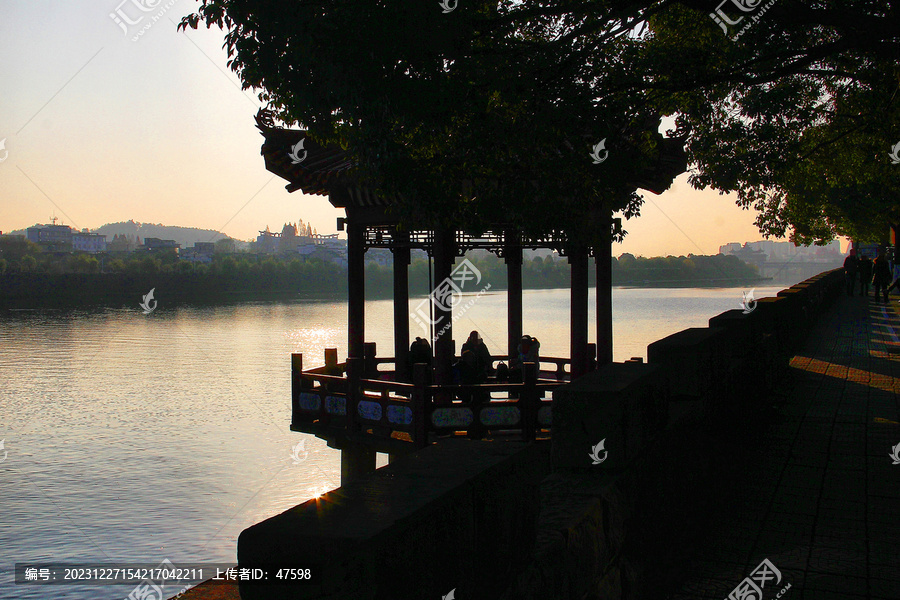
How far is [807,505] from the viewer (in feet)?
17.2

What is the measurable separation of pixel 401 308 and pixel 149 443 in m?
21.4

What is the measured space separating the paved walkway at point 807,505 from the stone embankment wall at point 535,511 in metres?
0.31

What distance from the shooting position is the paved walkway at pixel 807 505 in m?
4.04

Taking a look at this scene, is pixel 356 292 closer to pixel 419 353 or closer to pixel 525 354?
pixel 419 353

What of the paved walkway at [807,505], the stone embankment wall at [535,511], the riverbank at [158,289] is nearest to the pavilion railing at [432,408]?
the paved walkway at [807,505]

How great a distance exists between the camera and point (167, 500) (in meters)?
23.9

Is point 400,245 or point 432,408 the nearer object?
point 432,408

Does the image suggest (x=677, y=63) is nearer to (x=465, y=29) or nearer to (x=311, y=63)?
(x=465, y=29)

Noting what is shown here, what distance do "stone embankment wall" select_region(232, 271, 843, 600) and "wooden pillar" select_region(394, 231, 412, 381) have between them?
760 centimetres

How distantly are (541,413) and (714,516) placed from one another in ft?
16.4

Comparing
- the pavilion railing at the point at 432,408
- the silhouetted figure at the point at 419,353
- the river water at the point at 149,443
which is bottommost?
the river water at the point at 149,443

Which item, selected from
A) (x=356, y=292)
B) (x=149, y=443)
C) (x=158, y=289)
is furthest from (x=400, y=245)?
(x=158, y=289)

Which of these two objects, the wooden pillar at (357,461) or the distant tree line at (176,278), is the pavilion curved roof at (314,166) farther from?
the distant tree line at (176,278)

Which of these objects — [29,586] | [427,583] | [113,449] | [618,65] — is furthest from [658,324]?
[427,583]
